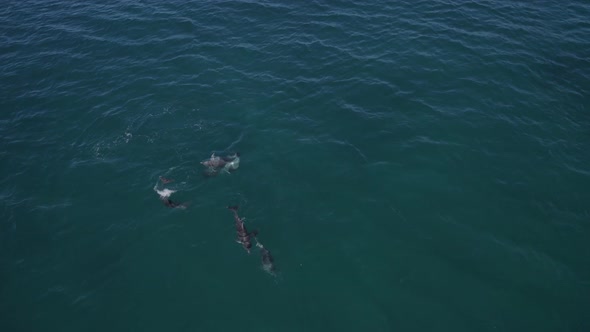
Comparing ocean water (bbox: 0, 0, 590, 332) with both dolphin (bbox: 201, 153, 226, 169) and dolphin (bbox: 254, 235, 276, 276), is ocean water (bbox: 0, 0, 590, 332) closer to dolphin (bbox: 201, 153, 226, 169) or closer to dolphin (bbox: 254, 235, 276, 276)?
dolphin (bbox: 254, 235, 276, 276)

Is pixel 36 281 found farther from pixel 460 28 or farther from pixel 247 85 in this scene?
pixel 460 28

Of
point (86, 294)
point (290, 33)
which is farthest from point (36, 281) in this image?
point (290, 33)

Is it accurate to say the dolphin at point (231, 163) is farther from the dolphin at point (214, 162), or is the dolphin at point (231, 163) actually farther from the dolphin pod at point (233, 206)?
the dolphin at point (214, 162)

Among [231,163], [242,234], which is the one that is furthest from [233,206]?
[231,163]

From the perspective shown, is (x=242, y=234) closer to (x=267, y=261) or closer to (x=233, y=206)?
(x=267, y=261)

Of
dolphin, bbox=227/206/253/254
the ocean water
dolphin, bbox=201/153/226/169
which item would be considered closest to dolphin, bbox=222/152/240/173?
dolphin, bbox=201/153/226/169

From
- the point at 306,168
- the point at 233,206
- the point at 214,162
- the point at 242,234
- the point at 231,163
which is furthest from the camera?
the point at 231,163

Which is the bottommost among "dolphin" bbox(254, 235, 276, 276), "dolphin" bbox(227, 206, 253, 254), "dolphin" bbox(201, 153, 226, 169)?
"dolphin" bbox(254, 235, 276, 276)

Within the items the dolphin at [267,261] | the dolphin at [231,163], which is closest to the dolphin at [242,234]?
the dolphin at [267,261]

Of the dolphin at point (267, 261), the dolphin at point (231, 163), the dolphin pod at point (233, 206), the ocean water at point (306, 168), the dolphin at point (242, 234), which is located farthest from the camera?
the dolphin at point (231, 163)
